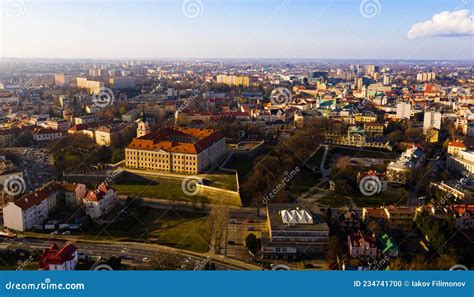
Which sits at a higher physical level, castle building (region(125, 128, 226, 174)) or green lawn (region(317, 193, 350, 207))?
castle building (region(125, 128, 226, 174))

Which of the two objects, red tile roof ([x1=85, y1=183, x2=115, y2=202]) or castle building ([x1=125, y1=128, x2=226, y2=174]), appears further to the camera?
castle building ([x1=125, y1=128, x2=226, y2=174])

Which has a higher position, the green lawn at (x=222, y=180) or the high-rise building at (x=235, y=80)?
the high-rise building at (x=235, y=80)

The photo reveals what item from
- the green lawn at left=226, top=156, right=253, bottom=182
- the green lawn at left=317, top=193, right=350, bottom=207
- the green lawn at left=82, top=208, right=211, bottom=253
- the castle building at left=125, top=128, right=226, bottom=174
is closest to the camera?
the green lawn at left=82, top=208, right=211, bottom=253

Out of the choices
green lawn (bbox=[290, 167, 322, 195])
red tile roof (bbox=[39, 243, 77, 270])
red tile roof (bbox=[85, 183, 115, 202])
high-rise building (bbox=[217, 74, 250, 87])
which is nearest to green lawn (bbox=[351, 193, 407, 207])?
green lawn (bbox=[290, 167, 322, 195])

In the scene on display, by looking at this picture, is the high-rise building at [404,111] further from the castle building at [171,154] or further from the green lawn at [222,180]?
the green lawn at [222,180]

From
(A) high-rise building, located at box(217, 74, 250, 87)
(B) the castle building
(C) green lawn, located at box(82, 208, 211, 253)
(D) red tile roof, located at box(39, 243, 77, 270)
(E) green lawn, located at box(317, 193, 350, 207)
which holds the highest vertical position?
(A) high-rise building, located at box(217, 74, 250, 87)

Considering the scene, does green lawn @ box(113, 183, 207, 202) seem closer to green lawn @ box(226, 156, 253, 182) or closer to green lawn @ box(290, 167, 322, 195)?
green lawn @ box(226, 156, 253, 182)

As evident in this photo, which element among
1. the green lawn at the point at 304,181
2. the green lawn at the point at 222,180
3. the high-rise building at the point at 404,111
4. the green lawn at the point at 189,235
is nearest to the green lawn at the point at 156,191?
the green lawn at the point at 222,180

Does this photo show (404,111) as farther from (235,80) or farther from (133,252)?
(235,80)

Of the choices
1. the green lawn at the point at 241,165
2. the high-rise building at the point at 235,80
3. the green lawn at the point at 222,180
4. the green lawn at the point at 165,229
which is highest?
the high-rise building at the point at 235,80

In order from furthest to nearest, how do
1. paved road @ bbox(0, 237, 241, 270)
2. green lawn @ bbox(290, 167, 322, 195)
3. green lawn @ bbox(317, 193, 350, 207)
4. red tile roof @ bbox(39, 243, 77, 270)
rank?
green lawn @ bbox(290, 167, 322, 195), green lawn @ bbox(317, 193, 350, 207), paved road @ bbox(0, 237, 241, 270), red tile roof @ bbox(39, 243, 77, 270)

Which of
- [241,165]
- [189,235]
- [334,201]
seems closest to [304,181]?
[334,201]

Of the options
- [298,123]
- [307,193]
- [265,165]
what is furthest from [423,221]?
[298,123]
